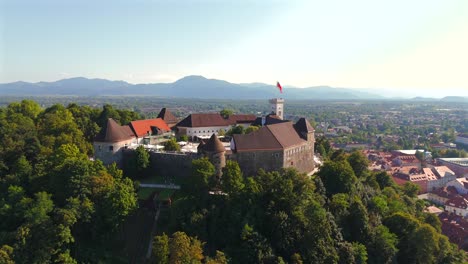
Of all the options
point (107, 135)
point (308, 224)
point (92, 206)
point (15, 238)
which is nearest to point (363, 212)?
point (308, 224)

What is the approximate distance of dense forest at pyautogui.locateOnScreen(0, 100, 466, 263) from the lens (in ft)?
98.9

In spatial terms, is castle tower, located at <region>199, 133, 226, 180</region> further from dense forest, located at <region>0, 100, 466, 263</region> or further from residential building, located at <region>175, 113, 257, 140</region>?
residential building, located at <region>175, 113, 257, 140</region>

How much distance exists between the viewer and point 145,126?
52.4m

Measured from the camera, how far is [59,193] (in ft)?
113

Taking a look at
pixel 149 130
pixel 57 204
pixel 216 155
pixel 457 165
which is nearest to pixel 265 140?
pixel 216 155

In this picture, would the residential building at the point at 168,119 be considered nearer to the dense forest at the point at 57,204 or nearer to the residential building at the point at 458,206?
the dense forest at the point at 57,204

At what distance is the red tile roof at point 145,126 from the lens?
49.8 m

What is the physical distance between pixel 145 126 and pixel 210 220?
23.5 m

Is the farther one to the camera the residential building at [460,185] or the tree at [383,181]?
the residential building at [460,185]

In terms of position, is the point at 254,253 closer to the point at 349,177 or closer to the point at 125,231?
the point at 125,231

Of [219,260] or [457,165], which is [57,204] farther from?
[457,165]

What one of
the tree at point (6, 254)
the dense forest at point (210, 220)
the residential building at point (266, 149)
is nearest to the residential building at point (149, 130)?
the dense forest at point (210, 220)

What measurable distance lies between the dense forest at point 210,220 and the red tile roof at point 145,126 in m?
10.9

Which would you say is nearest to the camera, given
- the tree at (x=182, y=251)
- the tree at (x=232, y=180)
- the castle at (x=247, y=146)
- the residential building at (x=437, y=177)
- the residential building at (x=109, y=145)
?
the tree at (x=182, y=251)
